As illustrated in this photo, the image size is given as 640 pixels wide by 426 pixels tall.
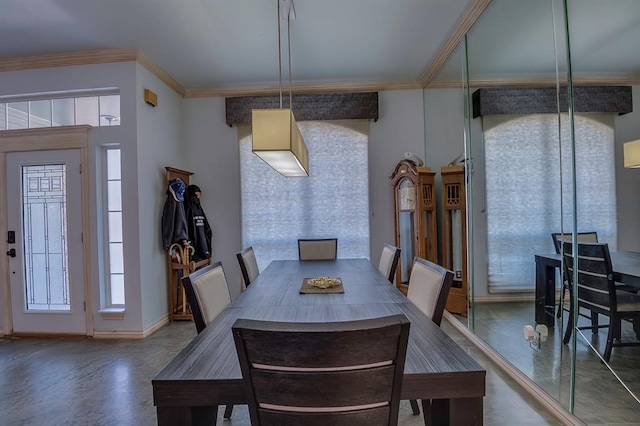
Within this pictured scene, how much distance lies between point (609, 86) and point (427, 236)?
2272mm

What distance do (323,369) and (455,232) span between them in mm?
3222

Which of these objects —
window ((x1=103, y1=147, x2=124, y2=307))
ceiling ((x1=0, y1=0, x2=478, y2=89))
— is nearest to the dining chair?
ceiling ((x1=0, y1=0, x2=478, y2=89))

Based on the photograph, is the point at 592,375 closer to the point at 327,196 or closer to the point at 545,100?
the point at 545,100

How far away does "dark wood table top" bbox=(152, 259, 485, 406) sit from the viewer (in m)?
1.00

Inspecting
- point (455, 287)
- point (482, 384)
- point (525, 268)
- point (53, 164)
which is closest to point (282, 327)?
point (482, 384)

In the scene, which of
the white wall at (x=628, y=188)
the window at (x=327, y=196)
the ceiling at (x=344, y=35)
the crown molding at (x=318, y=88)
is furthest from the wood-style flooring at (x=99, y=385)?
the crown molding at (x=318, y=88)

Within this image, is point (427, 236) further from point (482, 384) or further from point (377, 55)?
point (482, 384)

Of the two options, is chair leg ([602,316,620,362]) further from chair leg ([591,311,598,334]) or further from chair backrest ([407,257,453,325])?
chair backrest ([407,257,453,325])

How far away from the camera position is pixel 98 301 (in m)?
3.33

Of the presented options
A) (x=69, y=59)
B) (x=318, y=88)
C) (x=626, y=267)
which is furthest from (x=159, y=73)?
(x=626, y=267)

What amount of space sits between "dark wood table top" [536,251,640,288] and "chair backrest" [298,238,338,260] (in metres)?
2.37

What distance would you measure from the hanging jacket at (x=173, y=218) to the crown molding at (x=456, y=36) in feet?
10.4

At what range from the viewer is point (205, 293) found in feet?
5.72

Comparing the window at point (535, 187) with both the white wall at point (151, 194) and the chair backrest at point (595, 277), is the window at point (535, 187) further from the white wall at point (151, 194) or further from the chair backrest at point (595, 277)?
the white wall at point (151, 194)
